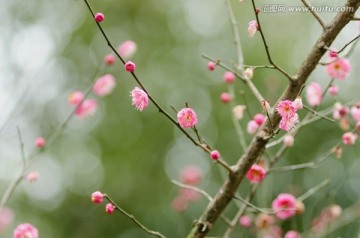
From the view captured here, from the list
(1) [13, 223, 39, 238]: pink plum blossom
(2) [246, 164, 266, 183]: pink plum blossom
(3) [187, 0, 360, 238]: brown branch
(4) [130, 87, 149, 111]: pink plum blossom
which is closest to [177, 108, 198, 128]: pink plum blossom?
(4) [130, 87, 149, 111]: pink plum blossom

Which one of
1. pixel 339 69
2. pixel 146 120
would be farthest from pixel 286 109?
pixel 146 120

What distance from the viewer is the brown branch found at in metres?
1.40

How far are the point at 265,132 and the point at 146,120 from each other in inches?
230

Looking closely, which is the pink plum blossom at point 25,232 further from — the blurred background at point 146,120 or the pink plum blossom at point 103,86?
the blurred background at point 146,120

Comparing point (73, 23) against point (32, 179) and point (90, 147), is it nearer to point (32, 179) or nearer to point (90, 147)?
point (90, 147)

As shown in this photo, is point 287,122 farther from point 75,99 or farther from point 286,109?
point 75,99

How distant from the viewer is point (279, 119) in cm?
145

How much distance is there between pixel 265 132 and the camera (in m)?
1.47

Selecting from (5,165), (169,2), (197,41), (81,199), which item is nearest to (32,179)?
(5,165)

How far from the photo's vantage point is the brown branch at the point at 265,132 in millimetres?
1396

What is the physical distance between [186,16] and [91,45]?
1529 mm

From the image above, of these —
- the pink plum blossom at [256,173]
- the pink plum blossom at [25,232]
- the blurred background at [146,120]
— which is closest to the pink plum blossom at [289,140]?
the pink plum blossom at [256,173]

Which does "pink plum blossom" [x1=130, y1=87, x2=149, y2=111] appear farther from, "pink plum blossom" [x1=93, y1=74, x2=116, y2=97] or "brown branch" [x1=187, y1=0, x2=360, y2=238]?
"pink plum blossom" [x1=93, y1=74, x2=116, y2=97]

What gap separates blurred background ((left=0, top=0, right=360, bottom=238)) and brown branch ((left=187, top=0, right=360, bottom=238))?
4398 mm
